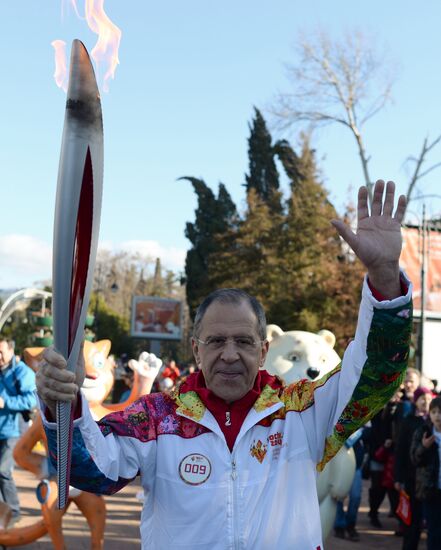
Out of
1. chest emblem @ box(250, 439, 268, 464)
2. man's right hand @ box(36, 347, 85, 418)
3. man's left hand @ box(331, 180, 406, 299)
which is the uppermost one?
man's left hand @ box(331, 180, 406, 299)

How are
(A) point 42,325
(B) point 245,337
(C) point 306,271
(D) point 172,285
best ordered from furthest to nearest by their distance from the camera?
1. (D) point 172,285
2. (C) point 306,271
3. (A) point 42,325
4. (B) point 245,337

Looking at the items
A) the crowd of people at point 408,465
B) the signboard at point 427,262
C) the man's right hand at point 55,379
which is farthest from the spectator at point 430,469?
the signboard at point 427,262

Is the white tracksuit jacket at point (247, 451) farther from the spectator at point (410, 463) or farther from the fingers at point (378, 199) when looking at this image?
the spectator at point (410, 463)

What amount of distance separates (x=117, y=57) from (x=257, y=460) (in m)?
1.13

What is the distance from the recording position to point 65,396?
5.91ft

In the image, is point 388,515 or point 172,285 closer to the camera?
point 388,515

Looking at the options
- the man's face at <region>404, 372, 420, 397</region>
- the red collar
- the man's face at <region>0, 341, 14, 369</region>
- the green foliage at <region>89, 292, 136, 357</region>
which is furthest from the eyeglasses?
the green foliage at <region>89, 292, 136, 357</region>

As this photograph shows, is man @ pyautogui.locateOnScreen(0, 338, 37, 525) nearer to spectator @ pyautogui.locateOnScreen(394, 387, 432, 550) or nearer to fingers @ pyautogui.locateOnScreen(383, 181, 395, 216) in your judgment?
spectator @ pyautogui.locateOnScreen(394, 387, 432, 550)

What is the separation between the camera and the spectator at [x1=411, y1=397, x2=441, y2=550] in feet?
17.8

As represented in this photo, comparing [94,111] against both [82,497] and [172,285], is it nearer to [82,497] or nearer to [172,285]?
[82,497]

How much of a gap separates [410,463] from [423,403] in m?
0.54

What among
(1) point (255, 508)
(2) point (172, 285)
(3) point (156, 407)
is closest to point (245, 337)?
(3) point (156, 407)

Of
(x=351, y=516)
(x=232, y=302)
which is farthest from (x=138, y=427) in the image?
(x=351, y=516)

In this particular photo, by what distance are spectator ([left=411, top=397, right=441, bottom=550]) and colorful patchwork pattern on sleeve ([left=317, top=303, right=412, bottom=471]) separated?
367cm
